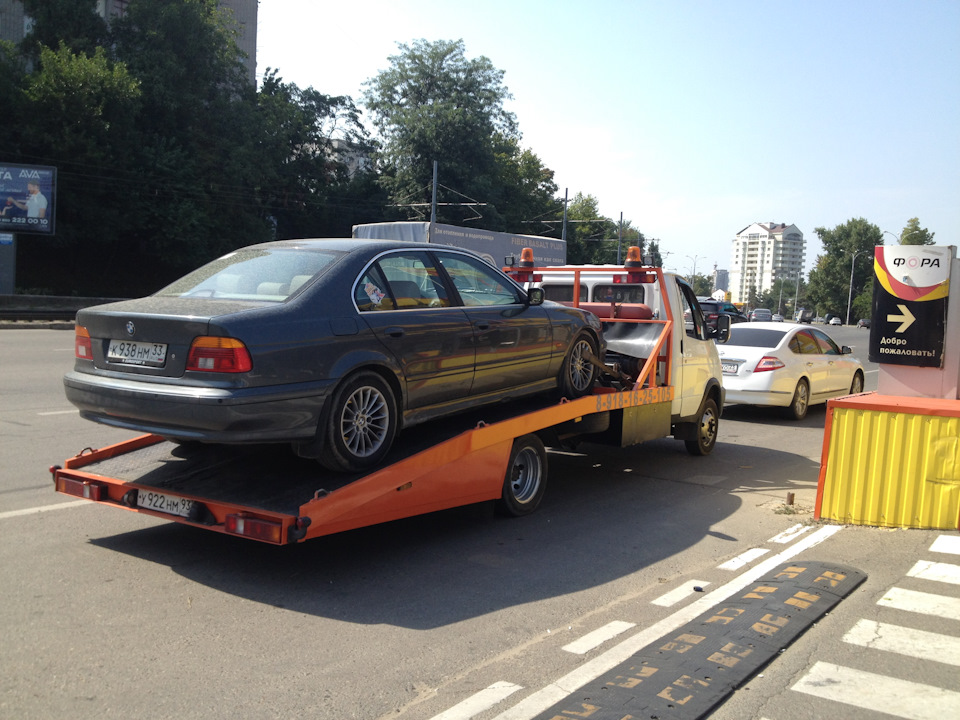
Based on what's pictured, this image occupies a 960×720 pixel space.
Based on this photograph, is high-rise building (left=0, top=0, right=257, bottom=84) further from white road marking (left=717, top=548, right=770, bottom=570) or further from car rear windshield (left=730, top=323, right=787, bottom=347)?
white road marking (left=717, top=548, right=770, bottom=570)

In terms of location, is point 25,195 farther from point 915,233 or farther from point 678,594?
point 915,233

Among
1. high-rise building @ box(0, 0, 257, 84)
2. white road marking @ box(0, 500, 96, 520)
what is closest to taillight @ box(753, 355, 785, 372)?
white road marking @ box(0, 500, 96, 520)

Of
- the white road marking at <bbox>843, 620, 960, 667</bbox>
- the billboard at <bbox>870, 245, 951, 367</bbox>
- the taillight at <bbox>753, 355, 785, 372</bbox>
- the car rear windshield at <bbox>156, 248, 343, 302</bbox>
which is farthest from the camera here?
the taillight at <bbox>753, 355, 785, 372</bbox>

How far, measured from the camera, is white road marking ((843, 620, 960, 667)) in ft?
14.2

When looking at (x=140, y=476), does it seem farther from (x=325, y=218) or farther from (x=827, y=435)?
(x=325, y=218)

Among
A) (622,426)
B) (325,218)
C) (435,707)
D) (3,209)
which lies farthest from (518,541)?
(325,218)

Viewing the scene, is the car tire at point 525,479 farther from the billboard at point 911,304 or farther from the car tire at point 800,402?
the car tire at point 800,402

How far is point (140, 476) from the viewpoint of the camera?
5508mm

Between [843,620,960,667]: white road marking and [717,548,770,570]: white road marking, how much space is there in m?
1.19

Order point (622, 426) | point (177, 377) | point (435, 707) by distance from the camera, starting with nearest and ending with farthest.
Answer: point (435, 707)
point (177, 377)
point (622, 426)

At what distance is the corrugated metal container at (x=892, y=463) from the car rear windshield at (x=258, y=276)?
433 centimetres

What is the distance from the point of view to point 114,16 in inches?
1571

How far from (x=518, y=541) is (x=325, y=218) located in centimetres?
4751

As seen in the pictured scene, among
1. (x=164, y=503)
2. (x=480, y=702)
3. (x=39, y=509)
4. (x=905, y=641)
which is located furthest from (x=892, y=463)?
(x=39, y=509)
